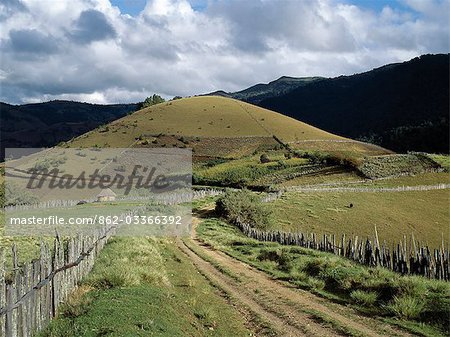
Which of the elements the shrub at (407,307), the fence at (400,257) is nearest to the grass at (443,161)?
the fence at (400,257)

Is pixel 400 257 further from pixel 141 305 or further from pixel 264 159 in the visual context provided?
pixel 264 159

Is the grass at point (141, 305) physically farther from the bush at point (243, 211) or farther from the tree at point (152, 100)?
the tree at point (152, 100)

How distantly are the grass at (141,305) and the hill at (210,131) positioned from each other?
85856mm

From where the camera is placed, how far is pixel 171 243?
80.4 feet

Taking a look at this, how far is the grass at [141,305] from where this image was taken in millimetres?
9508

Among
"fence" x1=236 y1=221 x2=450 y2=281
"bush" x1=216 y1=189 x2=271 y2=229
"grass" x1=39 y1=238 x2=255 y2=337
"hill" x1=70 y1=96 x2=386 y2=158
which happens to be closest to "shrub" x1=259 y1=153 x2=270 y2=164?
"hill" x1=70 y1=96 x2=386 y2=158

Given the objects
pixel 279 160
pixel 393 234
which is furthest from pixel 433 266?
pixel 279 160

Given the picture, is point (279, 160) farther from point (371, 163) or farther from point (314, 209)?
point (314, 209)

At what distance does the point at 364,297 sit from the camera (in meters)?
13.7

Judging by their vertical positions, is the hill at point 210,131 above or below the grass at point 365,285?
above

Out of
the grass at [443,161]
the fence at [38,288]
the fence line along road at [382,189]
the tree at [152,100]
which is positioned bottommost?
the fence line along road at [382,189]

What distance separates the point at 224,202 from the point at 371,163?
39.3 meters

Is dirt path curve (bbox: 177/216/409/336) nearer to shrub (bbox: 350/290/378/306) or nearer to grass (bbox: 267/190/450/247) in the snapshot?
shrub (bbox: 350/290/378/306)
